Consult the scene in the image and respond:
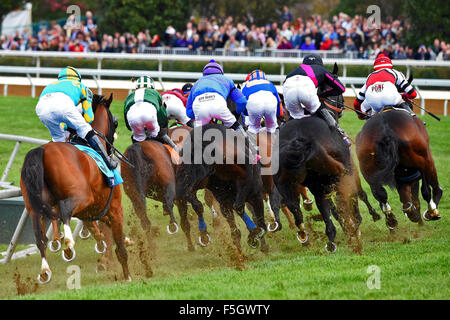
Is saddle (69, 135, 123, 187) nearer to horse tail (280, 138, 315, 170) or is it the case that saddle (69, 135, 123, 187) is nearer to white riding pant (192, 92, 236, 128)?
white riding pant (192, 92, 236, 128)

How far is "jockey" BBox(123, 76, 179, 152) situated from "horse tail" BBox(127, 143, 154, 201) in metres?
0.35

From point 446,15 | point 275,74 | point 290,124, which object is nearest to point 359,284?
point 290,124

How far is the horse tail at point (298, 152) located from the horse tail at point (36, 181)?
2380 millimetres

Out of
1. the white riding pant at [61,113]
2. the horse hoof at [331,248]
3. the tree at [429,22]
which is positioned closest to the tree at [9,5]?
the tree at [429,22]

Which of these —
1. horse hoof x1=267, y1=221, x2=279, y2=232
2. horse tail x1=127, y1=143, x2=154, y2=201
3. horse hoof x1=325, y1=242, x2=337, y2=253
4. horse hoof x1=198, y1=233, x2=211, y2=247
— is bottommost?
horse hoof x1=198, y1=233, x2=211, y2=247

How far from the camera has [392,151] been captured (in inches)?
334

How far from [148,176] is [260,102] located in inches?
58.7

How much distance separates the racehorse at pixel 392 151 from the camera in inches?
335

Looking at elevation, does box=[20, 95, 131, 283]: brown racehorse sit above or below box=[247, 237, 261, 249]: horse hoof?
above

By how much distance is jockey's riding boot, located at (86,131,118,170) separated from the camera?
24.5 ft

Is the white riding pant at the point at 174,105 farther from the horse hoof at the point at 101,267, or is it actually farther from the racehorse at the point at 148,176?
the horse hoof at the point at 101,267

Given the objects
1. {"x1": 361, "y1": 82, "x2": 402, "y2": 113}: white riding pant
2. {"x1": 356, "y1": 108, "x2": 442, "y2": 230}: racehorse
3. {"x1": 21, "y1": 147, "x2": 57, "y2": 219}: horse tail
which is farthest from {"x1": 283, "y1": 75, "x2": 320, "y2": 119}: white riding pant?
{"x1": 21, "y1": 147, "x2": 57, "y2": 219}: horse tail

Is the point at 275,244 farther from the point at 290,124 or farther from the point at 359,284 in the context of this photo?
the point at 359,284
